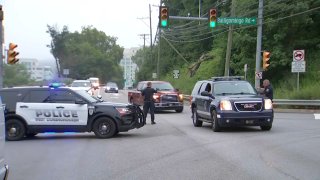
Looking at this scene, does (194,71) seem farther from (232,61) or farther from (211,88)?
(211,88)

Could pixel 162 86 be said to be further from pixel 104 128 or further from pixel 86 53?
pixel 86 53

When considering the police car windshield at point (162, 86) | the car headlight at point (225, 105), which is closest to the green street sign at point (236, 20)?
the police car windshield at point (162, 86)

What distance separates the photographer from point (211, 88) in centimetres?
1838

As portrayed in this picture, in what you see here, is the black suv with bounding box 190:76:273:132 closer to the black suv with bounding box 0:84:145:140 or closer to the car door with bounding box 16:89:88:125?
the black suv with bounding box 0:84:145:140

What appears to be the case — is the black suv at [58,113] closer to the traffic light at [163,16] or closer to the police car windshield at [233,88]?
the police car windshield at [233,88]

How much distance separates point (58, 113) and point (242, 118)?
225 inches

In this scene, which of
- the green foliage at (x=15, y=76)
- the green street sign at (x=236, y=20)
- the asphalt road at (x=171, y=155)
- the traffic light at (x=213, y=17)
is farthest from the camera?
the green foliage at (x=15, y=76)

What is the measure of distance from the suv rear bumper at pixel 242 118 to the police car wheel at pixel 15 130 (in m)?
6.06

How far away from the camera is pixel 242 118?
16719mm

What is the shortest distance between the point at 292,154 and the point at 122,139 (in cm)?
539

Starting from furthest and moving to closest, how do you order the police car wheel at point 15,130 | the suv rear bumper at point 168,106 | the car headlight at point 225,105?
the suv rear bumper at point 168,106 → the car headlight at point 225,105 → the police car wheel at point 15,130

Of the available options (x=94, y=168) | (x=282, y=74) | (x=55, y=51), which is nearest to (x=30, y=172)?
(x=94, y=168)

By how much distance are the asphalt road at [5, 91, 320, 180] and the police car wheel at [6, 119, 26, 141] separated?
310 millimetres

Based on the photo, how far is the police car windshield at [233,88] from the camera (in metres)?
18.0
